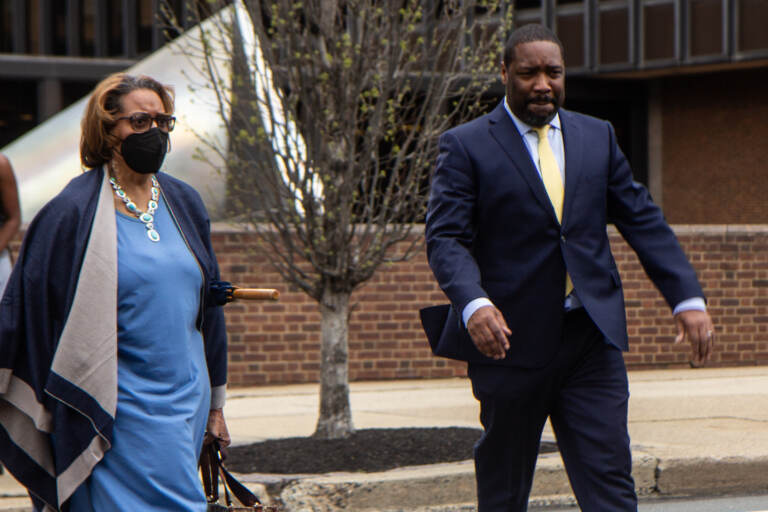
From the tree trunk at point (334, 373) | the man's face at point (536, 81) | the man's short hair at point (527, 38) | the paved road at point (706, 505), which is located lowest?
the paved road at point (706, 505)

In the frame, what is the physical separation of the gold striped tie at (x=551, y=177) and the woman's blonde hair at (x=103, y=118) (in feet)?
4.50

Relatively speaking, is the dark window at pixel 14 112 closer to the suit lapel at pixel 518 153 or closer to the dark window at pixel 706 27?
the dark window at pixel 706 27

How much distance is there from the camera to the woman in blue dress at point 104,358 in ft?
11.3

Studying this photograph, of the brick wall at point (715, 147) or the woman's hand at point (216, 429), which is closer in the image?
the woman's hand at point (216, 429)

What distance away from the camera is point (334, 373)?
7617mm

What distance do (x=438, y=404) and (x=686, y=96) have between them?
18928mm

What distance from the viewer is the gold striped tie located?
4293 millimetres

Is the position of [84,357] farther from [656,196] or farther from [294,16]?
[656,196]

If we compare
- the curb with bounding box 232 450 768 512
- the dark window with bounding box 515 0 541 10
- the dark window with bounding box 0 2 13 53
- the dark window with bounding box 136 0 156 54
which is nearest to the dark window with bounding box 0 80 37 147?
the dark window with bounding box 0 2 13 53

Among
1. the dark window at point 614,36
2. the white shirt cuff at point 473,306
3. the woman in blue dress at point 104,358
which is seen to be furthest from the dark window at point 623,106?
the woman in blue dress at point 104,358

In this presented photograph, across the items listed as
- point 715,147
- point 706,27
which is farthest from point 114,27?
point 715,147

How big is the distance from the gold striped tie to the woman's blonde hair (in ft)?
4.50

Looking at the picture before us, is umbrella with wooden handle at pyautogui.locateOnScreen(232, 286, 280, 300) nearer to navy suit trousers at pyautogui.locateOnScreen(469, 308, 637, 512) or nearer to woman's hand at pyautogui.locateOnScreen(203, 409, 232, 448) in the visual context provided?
woman's hand at pyautogui.locateOnScreen(203, 409, 232, 448)

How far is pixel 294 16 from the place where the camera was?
24.2 feet
